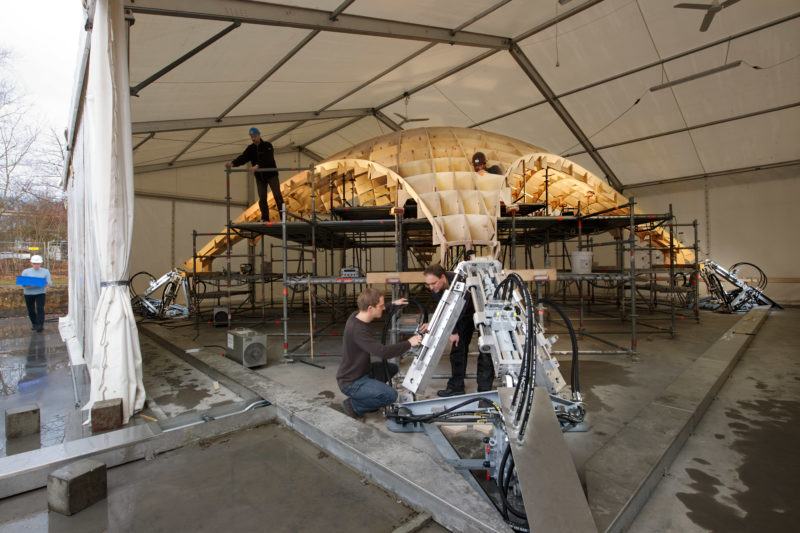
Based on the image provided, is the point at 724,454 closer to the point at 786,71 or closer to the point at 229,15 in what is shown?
the point at 229,15

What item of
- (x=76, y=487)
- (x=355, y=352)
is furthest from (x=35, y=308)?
(x=355, y=352)

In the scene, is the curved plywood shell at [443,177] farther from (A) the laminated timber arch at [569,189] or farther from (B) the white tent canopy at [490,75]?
(B) the white tent canopy at [490,75]

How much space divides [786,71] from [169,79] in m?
12.9

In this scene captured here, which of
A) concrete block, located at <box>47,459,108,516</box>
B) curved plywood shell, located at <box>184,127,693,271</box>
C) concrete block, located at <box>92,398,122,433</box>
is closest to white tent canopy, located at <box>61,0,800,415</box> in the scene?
concrete block, located at <box>92,398,122,433</box>

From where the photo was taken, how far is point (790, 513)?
7.45 feet

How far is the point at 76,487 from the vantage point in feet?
7.25

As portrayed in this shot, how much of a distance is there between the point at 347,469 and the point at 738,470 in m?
2.70

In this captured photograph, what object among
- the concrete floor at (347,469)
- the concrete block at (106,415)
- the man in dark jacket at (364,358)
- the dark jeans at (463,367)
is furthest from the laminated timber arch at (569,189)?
the concrete block at (106,415)

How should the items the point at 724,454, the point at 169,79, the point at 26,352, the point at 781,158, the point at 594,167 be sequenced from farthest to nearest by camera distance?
the point at 594,167 < the point at 781,158 < the point at 169,79 < the point at 26,352 < the point at 724,454

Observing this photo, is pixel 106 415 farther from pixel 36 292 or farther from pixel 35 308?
pixel 35 308

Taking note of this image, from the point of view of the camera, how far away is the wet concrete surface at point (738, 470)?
2211 mm

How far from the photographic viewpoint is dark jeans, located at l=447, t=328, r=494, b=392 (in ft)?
12.8

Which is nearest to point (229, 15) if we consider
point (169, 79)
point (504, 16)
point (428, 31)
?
point (169, 79)

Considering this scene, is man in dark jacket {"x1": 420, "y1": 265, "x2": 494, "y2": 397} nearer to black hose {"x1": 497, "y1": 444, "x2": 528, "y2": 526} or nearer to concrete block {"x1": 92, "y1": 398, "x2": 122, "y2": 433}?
black hose {"x1": 497, "y1": 444, "x2": 528, "y2": 526}
